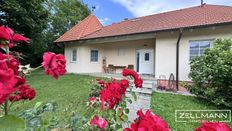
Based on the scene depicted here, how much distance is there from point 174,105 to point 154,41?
27.5 feet

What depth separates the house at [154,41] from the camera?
36.5ft

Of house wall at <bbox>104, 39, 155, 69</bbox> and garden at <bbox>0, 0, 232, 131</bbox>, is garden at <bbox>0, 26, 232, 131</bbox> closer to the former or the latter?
garden at <bbox>0, 0, 232, 131</bbox>

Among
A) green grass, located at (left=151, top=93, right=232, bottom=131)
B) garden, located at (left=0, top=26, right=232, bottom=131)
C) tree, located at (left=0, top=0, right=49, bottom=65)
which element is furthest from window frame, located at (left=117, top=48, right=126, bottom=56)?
garden, located at (left=0, top=26, right=232, bottom=131)

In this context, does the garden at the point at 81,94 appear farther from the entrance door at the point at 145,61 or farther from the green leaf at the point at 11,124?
the entrance door at the point at 145,61

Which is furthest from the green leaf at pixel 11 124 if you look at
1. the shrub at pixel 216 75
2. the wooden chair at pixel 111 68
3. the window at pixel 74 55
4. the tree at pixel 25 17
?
the window at pixel 74 55

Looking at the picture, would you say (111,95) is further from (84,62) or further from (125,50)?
(84,62)

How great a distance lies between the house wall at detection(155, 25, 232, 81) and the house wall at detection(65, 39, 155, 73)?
3309 mm

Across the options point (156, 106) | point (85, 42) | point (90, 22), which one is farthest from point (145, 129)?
point (90, 22)

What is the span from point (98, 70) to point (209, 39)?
398 inches

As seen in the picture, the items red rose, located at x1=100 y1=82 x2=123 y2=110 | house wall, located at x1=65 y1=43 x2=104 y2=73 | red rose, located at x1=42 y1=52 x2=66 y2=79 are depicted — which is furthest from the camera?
house wall, located at x1=65 y1=43 x2=104 y2=73

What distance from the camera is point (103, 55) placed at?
60.8 feet

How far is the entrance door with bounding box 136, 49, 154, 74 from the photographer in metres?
15.3

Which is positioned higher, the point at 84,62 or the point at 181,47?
the point at 181,47

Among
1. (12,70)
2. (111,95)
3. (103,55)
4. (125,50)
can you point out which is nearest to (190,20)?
(125,50)
